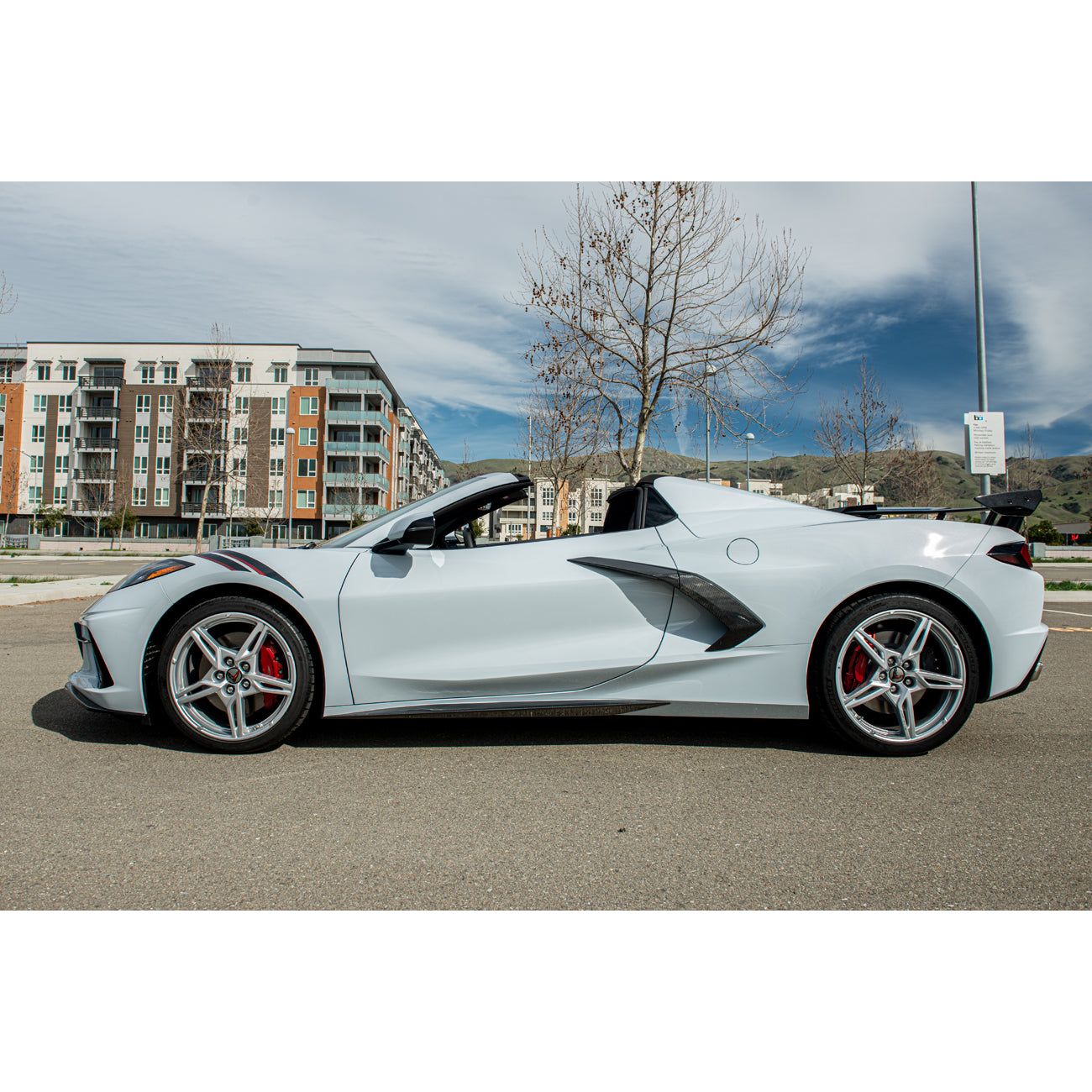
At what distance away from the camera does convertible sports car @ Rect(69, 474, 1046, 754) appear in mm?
3180

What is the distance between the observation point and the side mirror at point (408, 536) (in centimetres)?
319

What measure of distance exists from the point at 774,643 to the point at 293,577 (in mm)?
2109

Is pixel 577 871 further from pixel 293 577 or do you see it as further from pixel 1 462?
pixel 1 462

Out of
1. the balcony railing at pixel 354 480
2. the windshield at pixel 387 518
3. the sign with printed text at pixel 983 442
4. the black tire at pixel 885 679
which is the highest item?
the balcony railing at pixel 354 480

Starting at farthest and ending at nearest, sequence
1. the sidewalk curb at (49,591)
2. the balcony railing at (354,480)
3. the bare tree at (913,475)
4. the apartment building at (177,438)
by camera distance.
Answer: the apartment building at (177,438), the balcony railing at (354,480), the bare tree at (913,475), the sidewalk curb at (49,591)

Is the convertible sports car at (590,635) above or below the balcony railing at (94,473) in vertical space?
below

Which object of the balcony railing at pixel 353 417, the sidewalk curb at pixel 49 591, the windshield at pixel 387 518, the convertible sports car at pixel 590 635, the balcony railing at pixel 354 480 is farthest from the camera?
the balcony railing at pixel 353 417

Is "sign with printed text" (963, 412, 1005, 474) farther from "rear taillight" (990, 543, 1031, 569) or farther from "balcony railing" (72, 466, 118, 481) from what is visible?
"balcony railing" (72, 466, 118, 481)

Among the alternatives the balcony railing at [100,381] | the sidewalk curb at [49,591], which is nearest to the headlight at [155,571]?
the sidewalk curb at [49,591]

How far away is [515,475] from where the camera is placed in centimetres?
375

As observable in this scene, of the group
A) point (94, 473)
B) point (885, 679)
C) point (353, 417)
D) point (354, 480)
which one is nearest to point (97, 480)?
point (94, 473)

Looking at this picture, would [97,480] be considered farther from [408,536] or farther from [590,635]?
[590,635]

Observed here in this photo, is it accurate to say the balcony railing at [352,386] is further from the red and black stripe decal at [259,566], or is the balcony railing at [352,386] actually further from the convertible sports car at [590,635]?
the convertible sports car at [590,635]

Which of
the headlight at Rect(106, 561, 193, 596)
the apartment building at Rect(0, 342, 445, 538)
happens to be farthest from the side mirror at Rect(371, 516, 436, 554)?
the apartment building at Rect(0, 342, 445, 538)
